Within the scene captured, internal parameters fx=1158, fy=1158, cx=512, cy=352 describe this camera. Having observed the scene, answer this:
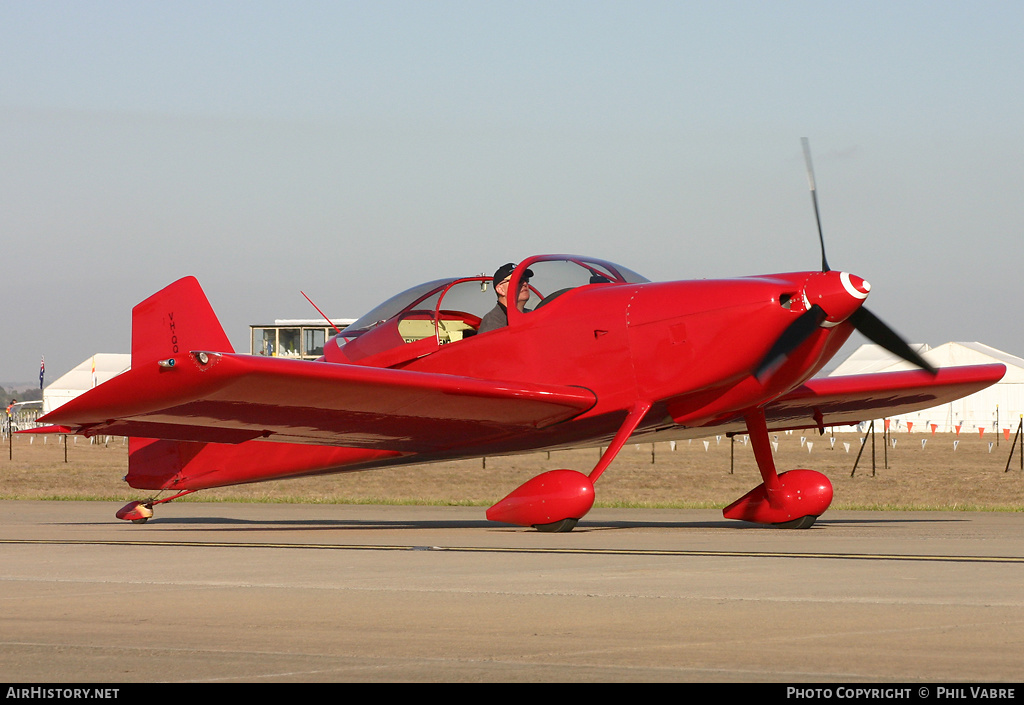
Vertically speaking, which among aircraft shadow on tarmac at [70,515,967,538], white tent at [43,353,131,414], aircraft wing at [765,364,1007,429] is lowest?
aircraft shadow on tarmac at [70,515,967,538]

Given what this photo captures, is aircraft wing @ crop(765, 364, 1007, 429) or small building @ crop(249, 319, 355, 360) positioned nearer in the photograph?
aircraft wing @ crop(765, 364, 1007, 429)

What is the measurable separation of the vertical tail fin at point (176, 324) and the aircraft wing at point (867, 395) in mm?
6808

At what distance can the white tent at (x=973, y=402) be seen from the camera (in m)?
75.8

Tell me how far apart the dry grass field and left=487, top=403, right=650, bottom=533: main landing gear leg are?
9.73 meters

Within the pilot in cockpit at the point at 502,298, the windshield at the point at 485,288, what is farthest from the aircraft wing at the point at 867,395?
the pilot in cockpit at the point at 502,298

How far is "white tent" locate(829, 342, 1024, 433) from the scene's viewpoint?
75.8 metres

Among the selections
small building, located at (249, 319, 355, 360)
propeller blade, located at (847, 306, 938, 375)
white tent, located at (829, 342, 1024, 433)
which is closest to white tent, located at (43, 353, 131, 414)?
small building, located at (249, 319, 355, 360)

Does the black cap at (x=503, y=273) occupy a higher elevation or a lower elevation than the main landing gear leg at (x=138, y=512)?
higher

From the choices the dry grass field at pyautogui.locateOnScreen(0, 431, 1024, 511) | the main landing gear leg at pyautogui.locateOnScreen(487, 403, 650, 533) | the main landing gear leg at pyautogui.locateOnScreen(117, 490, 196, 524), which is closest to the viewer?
the main landing gear leg at pyautogui.locateOnScreen(487, 403, 650, 533)

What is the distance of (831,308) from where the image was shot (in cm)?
1121

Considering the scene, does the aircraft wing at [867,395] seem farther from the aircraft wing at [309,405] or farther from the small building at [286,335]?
the small building at [286,335]

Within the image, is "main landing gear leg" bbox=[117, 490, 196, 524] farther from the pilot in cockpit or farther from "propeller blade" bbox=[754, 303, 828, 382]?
"propeller blade" bbox=[754, 303, 828, 382]

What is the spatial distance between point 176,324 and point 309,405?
7.75 ft
